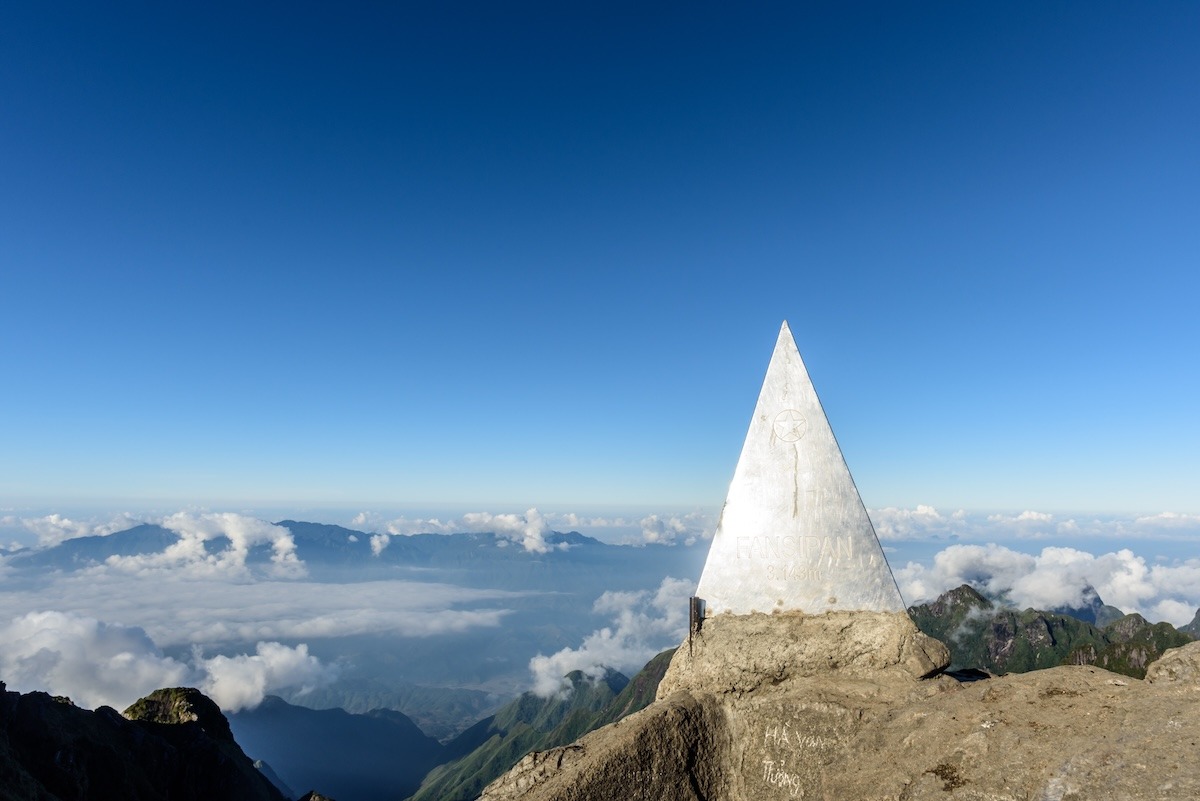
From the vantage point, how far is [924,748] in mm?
11727

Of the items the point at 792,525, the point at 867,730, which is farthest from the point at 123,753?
the point at 867,730

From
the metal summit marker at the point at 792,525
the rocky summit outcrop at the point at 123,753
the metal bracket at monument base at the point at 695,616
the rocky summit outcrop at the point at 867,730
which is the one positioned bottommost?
the rocky summit outcrop at the point at 123,753

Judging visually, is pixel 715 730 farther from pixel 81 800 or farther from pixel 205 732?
pixel 205 732

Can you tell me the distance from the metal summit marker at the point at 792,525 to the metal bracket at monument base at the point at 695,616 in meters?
0.17

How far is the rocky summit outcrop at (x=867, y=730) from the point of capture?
9.72 m

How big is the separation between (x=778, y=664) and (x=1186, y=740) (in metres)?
7.84

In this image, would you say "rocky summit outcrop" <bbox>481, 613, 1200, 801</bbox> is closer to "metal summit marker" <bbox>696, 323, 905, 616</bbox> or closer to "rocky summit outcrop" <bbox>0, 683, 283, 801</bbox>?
"metal summit marker" <bbox>696, 323, 905, 616</bbox>

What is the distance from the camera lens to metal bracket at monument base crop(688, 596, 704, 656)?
17.0 m

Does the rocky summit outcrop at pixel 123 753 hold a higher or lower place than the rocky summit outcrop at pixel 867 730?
lower

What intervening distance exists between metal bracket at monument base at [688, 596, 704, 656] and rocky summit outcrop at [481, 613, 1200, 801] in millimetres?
161

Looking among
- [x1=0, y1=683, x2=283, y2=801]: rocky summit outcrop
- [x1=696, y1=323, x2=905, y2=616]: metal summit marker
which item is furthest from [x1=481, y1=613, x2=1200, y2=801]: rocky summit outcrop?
[x1=0, y1=683, x2=283, y2=801]: rocky summit outcrop

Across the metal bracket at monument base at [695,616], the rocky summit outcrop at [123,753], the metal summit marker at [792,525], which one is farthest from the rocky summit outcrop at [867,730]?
the rocky summit outcrop at [123,753]

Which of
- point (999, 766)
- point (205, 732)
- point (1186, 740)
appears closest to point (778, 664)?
point (999, 766)

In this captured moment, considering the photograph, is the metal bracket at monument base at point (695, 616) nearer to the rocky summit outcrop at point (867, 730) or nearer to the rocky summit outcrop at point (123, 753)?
the rocky summit outcrop at point (867, 730)
